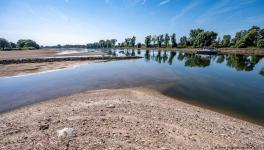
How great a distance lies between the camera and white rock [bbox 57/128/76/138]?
837cm

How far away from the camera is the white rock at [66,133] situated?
27.5 ft

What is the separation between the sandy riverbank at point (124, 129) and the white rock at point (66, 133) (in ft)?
0.32

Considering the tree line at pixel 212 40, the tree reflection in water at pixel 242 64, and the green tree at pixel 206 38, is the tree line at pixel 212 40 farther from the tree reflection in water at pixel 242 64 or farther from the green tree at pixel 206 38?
the tree reflection in water at pixel 242 64

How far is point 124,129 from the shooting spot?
921 centimetres

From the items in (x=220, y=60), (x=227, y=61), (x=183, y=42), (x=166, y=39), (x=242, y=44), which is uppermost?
(x=166, y=39)

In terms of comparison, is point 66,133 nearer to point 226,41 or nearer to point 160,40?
point 226,41

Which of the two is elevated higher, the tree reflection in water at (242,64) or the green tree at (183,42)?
the green tree at (183,42)

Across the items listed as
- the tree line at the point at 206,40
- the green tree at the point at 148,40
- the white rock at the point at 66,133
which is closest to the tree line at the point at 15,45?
the tree line at the point at 206,40

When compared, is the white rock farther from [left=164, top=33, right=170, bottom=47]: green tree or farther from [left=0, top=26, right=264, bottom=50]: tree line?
[left=164, top=33, right=170, bottom=47]: green tree

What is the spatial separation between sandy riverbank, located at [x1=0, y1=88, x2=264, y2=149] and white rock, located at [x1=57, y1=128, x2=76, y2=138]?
10cm

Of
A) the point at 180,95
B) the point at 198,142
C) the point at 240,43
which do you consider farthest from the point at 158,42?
the point at 198,142

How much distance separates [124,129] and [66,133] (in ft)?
9.74

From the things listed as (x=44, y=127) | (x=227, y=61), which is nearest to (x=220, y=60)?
(x=227, y=61)

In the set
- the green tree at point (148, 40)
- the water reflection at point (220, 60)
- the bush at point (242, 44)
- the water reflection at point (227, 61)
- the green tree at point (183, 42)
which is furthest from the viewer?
the green tree at point (148, 40)
